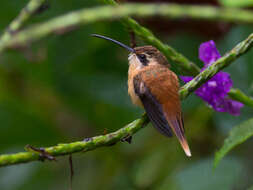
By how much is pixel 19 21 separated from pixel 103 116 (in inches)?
87.8

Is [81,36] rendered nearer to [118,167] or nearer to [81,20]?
[118,167]

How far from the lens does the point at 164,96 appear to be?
87.3 inches

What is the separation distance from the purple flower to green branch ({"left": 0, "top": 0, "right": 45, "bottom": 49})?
1.03m

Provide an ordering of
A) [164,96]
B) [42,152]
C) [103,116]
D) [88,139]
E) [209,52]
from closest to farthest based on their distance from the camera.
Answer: [42,152] < [88,139] < [209,52] < [164,96] < [103,116]

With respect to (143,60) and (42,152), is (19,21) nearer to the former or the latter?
(42,152)

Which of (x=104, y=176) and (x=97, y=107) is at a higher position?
(x=97, y=107)

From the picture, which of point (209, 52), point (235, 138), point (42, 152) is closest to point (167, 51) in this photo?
point (209, 52)

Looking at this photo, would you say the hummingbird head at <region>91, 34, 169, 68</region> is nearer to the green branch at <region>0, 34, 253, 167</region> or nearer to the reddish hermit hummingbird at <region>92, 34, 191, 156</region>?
the reddish hermit hummingbird at <region>92, 34, 191, 156</region>

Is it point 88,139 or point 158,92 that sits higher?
point 158,92

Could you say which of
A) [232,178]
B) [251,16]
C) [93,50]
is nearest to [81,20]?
[251,16]

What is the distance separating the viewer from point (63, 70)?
10.3 ft

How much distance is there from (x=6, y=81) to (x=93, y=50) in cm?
91

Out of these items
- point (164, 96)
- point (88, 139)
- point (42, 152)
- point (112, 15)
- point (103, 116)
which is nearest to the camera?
point (112, 15)

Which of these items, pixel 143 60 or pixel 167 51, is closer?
pixel 167 51
